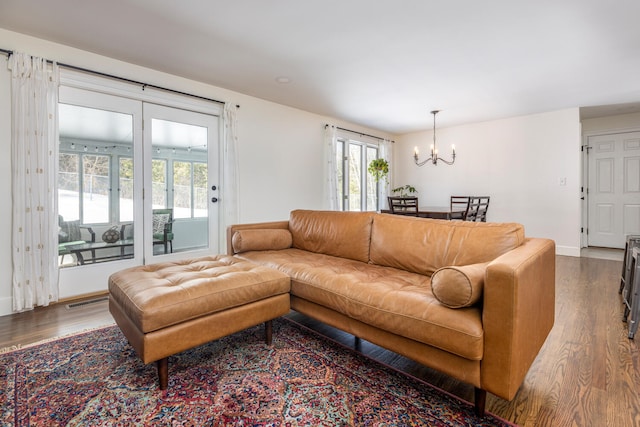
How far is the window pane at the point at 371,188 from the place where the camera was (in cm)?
641

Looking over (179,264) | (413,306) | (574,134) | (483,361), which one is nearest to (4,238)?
(179,264)

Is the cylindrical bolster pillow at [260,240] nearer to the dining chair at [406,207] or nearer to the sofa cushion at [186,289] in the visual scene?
the sofa cushion at [186,289]

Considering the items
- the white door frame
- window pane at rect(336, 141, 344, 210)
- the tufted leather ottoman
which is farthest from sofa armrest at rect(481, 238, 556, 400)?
the white door frame

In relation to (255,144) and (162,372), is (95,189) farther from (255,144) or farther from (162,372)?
(162,372)

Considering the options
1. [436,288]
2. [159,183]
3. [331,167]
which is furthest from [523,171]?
[159,183]

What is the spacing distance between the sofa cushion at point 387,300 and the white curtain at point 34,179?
6.44 ft

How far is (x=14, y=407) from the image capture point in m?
1.40

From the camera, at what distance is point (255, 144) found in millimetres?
4332

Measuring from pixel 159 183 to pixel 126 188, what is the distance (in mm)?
339

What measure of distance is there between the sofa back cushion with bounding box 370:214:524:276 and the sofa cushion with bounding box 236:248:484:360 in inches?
3.9

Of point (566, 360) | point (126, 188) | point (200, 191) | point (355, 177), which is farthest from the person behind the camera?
point (355, 177)

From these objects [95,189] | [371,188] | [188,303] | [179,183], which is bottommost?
[188,303]

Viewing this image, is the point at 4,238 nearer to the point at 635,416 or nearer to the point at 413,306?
the point at 413,306

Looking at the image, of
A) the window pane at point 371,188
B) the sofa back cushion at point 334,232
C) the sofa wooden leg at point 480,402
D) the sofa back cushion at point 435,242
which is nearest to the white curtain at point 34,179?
the sofa back cushion at point 334,232
